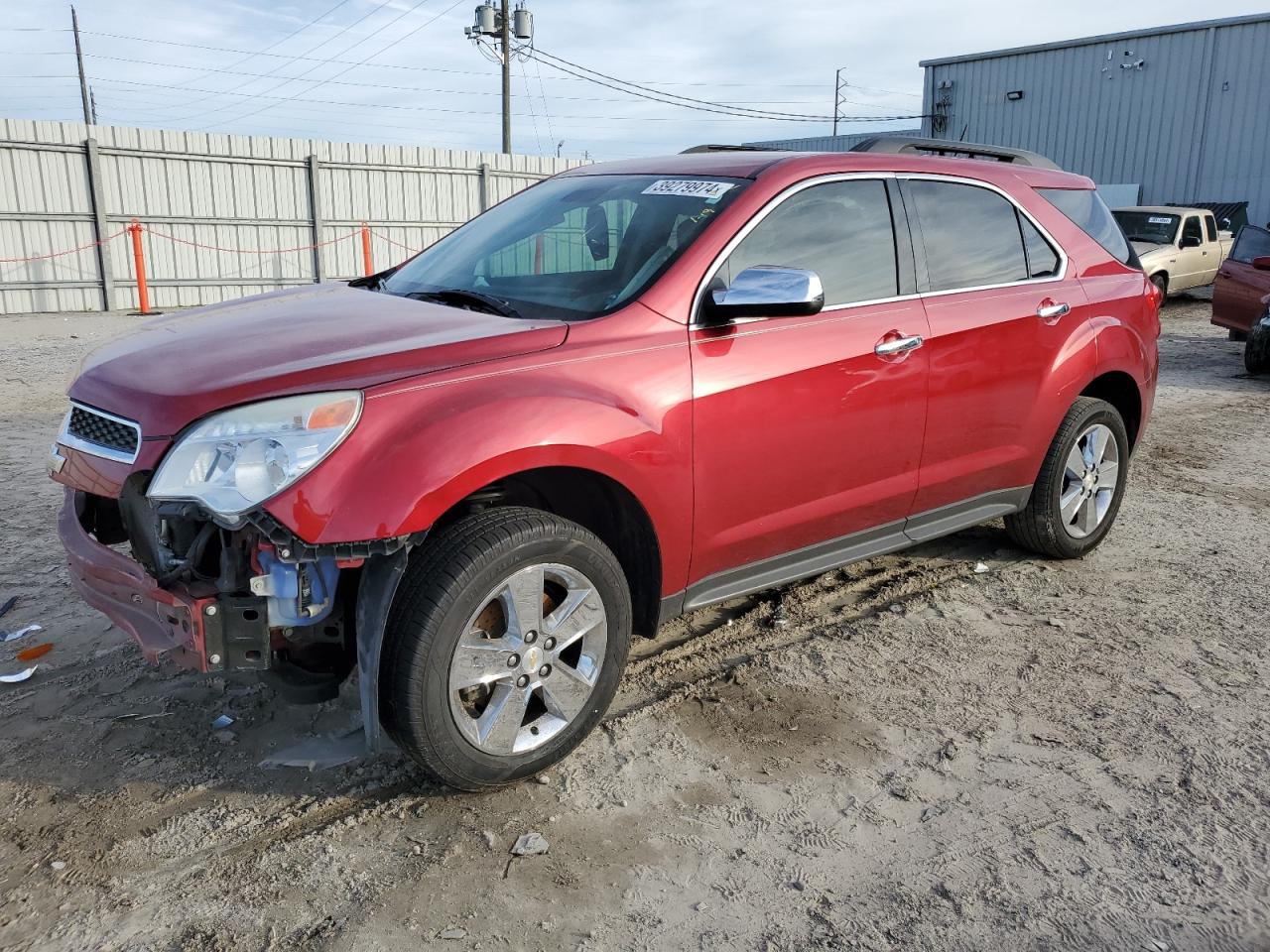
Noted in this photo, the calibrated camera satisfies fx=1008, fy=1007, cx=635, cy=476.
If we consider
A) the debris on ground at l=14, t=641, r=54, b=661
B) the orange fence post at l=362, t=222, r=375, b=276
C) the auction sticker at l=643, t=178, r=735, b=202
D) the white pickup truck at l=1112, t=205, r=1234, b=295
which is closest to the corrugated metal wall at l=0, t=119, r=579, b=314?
the orange fence post at l=362, t=222, r=375, b=276

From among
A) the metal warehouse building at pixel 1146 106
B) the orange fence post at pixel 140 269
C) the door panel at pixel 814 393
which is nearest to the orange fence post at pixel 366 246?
the orange fence post at pixel 140 269

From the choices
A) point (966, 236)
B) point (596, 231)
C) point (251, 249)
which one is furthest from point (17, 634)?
point (251, 249)

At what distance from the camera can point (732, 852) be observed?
2719mm

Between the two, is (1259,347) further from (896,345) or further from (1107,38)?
(1107,38)

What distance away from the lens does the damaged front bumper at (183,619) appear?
257 centimetres

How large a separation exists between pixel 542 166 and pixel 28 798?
20735 mm

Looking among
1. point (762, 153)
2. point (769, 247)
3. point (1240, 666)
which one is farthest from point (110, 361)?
point (1240, 666)

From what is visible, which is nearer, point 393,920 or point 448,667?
point 393,920

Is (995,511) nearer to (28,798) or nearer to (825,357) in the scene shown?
(825,357)

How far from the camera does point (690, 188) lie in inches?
142

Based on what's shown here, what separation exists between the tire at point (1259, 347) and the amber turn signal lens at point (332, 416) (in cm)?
1078

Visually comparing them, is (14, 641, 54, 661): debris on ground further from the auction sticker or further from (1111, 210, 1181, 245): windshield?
(1111, 210, 1181, 245): windshield

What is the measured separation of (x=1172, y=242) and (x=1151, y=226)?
0.40 metres

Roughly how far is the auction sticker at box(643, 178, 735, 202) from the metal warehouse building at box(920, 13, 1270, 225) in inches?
986
